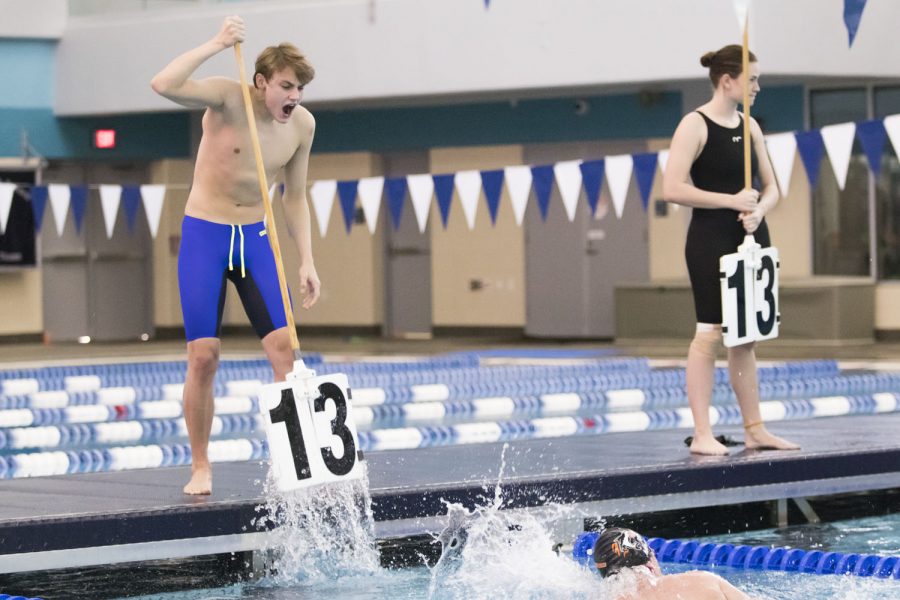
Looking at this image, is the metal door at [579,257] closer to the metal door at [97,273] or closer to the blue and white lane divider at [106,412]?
the metal door at [97,273]

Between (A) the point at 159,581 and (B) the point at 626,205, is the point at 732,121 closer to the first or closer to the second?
(A) the point at 159,581

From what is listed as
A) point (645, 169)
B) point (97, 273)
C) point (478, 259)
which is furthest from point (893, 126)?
point (97, 273)

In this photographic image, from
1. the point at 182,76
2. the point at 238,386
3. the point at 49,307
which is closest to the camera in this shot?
the point at 182,76

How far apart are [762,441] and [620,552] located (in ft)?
8.72

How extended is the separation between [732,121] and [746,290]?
70 centimetres

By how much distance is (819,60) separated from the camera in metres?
15.4

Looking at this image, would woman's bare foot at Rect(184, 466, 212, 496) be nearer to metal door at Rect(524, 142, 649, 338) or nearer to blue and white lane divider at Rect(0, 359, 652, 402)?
blue and white lane divider at Rect(0, 359, 652, 402)

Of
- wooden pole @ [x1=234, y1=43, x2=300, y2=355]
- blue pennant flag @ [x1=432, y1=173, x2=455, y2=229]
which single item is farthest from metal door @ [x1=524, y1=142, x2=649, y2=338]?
wooden pole @ [x1=234, y1=43, x2=300, y2=355]

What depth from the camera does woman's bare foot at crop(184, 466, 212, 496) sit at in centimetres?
554

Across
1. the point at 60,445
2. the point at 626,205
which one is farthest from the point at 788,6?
the point at 60,445

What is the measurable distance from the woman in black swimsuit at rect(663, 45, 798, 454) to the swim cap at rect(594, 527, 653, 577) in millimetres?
2136

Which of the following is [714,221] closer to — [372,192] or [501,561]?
[501,561]

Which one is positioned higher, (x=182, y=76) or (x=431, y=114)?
(x=431, y=114)

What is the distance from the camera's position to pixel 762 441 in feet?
21.4
